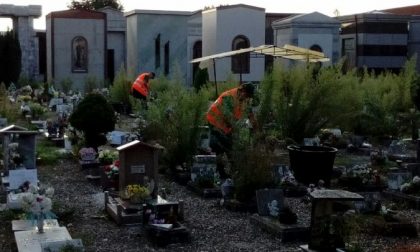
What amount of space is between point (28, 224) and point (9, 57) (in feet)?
66.9

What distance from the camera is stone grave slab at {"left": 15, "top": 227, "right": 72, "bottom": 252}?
614cm

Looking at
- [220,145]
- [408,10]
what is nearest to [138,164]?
[220,145]

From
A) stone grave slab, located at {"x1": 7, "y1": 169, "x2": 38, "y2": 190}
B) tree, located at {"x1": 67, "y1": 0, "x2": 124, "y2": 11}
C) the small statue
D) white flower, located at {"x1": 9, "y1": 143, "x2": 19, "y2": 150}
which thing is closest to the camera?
the small statue

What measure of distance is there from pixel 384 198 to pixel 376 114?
540cm

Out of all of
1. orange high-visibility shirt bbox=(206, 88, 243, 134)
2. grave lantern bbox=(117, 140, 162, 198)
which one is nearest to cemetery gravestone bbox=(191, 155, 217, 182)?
orange high-visibility shirt bbox=(206, 88, 243, 134)

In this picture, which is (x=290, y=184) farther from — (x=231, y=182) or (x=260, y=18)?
(x=260, y=18)

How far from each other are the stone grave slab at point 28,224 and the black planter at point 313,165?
4.19 meters

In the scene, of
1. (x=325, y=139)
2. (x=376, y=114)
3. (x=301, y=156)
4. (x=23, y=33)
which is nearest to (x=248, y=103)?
(x=301, y=156)

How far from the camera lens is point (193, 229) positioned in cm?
738

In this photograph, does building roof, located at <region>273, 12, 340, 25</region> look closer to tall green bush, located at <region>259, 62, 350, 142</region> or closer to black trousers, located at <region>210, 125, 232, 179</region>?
tall green bush, located at <region>259, 62, 350, 142</region>

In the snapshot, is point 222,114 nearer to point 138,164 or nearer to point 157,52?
point 138,164

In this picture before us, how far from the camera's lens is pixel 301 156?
9812 mm

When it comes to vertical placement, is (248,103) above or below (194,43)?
below

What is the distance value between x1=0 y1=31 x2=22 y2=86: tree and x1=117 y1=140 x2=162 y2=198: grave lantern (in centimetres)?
1939
